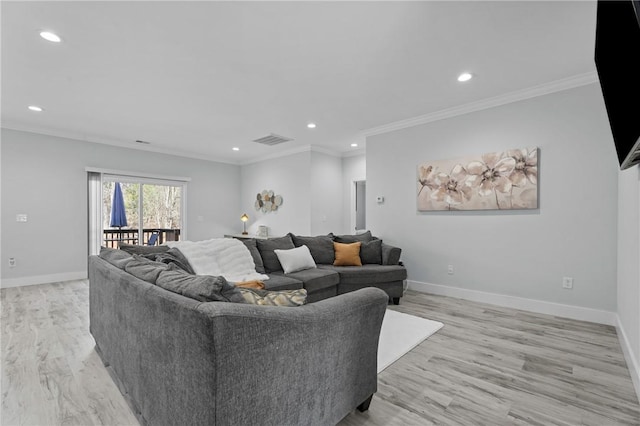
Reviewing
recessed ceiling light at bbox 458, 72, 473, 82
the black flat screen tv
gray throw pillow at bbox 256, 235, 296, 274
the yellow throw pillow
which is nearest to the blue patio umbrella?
gray throw pillow at bbox 256, 235, 296, 274

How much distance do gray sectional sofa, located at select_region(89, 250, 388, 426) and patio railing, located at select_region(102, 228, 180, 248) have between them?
4.85 m

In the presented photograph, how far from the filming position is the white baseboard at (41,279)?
4.63m

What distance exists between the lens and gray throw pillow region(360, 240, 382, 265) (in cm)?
417

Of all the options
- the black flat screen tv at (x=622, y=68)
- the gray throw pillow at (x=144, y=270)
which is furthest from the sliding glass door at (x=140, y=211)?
the black flat screen tv at (x=622, y=68)

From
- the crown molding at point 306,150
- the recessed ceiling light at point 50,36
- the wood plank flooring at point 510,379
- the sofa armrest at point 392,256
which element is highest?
the recessed ceiling light at point 50,36

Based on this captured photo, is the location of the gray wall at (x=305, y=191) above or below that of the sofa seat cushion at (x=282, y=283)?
above

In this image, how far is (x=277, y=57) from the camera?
2736 millimetres

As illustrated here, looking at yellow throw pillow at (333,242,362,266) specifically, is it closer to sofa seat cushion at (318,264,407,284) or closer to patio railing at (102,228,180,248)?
sofa seat cushion at (318,264,407,284)

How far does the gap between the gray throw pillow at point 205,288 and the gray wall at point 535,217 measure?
3533mm

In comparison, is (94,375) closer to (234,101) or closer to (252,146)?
(234,101)

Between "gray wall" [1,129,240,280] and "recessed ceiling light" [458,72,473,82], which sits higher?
"recessed ceiling light" [458,72,473,82]

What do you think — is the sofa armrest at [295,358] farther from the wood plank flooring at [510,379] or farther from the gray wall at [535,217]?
the gray wall at [535,217]

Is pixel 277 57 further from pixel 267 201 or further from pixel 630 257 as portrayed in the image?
pixel 267 201

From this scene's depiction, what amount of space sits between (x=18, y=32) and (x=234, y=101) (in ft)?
6.36
